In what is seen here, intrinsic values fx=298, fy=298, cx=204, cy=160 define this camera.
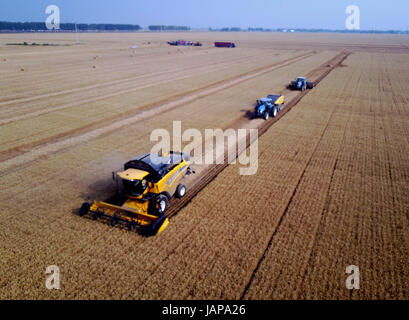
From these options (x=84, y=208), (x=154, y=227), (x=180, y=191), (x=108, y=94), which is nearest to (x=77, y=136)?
(x=84, y=208)

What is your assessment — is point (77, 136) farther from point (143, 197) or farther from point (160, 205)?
point (160, 205)

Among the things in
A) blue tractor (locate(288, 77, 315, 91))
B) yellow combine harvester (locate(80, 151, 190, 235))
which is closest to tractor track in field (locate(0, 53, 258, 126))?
blue tractor (locate(288, 77, 315, 91))

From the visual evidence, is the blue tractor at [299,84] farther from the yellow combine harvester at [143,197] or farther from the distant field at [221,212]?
the yellow combine harvester at [143,197]

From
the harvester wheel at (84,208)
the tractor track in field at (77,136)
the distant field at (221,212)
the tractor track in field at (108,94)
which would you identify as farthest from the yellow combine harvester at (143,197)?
the tractor track in field at (108,94)

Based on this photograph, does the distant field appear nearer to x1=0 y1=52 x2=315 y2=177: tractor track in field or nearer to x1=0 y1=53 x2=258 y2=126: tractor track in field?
x1=0 y1=52 x2=315 y2=177: tractor track in field
